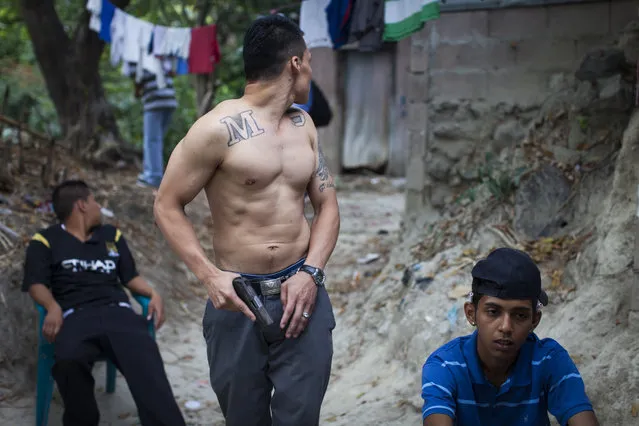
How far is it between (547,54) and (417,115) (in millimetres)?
1145

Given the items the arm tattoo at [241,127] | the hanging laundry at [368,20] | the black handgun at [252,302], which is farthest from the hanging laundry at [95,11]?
the black handgun at [252,302]

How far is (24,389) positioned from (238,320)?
2.62m

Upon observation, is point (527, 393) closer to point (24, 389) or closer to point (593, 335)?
point (593, 335)

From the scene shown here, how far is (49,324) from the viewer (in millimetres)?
4535

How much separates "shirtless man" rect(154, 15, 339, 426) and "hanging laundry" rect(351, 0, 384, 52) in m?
3.33

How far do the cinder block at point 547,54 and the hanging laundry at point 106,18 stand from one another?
4.77 meters

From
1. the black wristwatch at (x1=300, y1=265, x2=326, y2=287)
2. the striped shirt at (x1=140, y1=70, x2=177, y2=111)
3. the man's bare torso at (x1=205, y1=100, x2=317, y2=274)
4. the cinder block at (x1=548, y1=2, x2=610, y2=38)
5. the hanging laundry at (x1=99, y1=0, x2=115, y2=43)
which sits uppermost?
the hanging laundry at (x1=99, y1=0, x2=115, y2=43)

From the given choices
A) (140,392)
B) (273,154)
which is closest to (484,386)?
(273,154)

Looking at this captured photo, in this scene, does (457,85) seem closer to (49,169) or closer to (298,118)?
(298,118)

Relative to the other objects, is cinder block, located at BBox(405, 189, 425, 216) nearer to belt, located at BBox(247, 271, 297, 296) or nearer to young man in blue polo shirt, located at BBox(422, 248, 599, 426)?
belt, located at BBox(247, 271, 297, 296)

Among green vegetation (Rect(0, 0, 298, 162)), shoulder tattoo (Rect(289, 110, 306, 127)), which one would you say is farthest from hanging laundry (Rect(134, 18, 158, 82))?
shoulder tattoo (Rect(289, 110, 306, 127))

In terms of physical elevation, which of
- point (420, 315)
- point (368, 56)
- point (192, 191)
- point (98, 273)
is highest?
point (368, 56)

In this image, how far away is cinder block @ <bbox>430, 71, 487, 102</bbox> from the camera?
6.14 metres

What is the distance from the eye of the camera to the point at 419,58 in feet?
21.1
